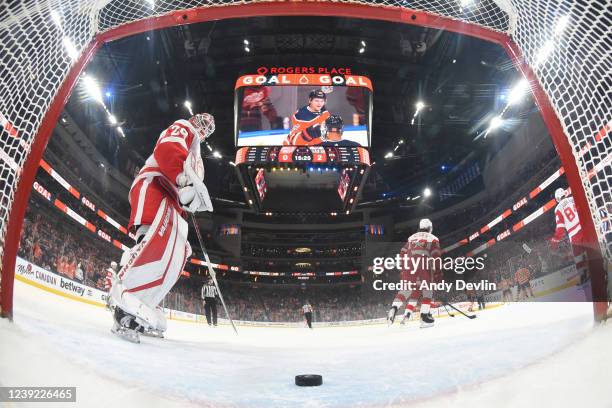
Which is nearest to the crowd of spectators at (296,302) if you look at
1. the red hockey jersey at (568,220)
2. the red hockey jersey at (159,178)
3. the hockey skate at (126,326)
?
the red hockey jersey at (568,220)

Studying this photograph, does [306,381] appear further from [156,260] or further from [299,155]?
[299,155]

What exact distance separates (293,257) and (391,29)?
9949 mm

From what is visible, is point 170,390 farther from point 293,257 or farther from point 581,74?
point 293,257

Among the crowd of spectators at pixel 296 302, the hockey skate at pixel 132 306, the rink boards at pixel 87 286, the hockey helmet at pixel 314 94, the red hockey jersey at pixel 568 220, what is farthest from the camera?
the crowd of spectators at pixel 296 302

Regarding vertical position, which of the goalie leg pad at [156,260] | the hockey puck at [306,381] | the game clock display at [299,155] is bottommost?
the hockey puck at [306,381]

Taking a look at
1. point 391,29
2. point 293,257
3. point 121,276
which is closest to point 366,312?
point 293,257

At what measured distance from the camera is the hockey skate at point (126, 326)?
1.54 meters

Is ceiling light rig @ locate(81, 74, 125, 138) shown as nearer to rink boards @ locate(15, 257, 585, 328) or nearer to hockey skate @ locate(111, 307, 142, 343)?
rink boards @ locate(15, 257, 585, 328)

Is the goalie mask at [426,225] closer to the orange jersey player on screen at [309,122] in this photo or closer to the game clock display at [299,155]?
the game clock display at [299,155]

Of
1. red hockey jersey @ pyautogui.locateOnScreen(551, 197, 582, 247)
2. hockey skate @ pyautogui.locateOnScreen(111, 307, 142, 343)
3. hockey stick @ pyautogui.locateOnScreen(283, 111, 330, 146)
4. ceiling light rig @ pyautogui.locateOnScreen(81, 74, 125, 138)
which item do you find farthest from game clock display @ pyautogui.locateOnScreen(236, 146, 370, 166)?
ceiling light rig @ pyautogui.locateOnScreen(81, 74, 125, 138)

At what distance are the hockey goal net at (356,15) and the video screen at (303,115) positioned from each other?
332 centimetres

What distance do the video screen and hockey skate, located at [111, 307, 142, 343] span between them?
11.8ft

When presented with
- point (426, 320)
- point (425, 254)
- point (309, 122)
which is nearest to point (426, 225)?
point (425, 254)

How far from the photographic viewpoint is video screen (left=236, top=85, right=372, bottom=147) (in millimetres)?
4949
